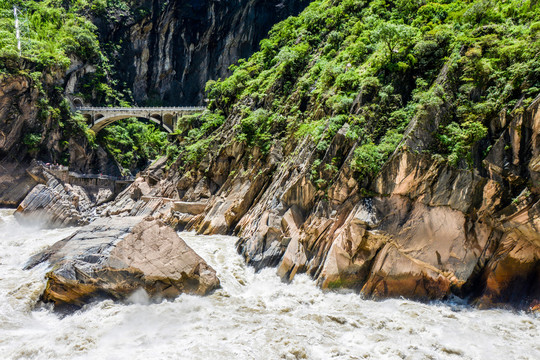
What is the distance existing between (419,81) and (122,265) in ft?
51.0

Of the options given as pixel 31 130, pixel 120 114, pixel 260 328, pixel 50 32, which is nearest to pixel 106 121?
pixel 120 114

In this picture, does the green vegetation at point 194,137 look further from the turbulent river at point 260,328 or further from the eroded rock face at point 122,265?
the turbulent river at point 260,328

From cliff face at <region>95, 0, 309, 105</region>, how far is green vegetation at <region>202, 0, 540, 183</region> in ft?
139

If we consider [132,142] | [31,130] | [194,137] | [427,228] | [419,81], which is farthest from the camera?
[132,142]

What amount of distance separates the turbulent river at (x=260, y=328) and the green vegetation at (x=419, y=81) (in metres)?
5.74

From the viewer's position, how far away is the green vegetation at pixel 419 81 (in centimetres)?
1330

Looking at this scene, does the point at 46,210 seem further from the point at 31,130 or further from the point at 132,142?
the point at 132,142

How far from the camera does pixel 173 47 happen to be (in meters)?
65.2

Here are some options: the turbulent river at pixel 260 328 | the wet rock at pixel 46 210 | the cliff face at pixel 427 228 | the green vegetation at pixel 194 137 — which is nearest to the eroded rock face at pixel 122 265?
the turbulent river at pixel 260 328

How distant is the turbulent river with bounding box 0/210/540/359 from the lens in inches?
365

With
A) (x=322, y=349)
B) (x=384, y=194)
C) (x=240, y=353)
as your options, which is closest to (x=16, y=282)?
(x=240, y=353)

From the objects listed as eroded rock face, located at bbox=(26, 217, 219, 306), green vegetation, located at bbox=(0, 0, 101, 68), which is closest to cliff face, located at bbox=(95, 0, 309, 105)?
green vegetation, located at bbox=(0, 0, 101, 68)

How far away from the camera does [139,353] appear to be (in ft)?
30.2

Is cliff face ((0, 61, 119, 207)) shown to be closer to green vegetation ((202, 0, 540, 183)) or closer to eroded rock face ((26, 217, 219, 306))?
eroded rock face ((26, 217, 219, 306))
